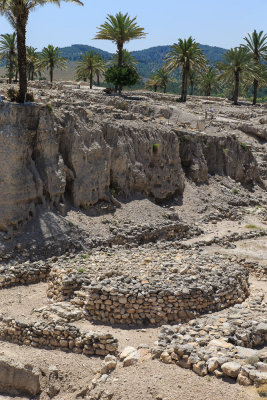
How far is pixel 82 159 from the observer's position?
18.4 meters

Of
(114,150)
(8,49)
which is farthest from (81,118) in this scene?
(8,49)

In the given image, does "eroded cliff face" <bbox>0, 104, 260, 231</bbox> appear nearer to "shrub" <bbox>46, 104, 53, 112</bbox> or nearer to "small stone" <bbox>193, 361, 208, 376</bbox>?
"shrub" <bbox>46, 104, 53, 112</bbox>

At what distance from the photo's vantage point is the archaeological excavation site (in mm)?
9188

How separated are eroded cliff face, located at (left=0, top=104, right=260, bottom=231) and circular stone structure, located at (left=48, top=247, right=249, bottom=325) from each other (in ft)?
11.0

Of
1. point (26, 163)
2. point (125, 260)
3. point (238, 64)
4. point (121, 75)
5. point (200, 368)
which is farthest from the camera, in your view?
point (238, 64)

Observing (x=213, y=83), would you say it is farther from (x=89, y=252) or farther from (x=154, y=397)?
(x=154, y=397)

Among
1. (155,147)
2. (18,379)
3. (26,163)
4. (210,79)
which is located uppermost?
(210,79)

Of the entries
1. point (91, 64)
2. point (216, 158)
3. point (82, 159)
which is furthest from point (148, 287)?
point (91, 64)

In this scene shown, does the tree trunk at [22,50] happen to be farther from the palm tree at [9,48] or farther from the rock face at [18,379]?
the palm tree at [9,48]

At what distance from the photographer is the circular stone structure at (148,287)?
12.0m

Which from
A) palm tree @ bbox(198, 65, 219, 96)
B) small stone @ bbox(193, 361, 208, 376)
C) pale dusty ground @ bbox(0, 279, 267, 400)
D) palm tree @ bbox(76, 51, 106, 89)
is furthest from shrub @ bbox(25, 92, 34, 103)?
palm tree @ bbox(198, 65, 219, 96)

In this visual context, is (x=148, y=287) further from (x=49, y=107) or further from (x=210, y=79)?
(x=210, y=79)

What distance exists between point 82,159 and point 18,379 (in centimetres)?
1059

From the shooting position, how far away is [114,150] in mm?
19969
